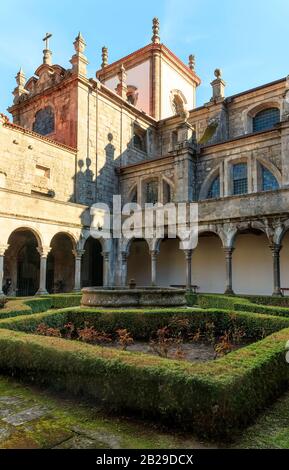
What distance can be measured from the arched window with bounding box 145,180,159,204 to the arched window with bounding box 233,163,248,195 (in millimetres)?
5054

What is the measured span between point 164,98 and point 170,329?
24936 millimetres

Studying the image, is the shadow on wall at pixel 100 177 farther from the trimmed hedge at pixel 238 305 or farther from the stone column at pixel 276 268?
the stone column at pixel 276 268

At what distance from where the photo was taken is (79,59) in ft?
70.1

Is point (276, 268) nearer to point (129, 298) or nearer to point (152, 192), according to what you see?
point (129, 298)

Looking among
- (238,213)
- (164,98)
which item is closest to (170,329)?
(238,213)

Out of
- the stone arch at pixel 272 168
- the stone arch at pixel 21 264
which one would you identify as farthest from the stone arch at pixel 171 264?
the stone arch at pixel 21 264

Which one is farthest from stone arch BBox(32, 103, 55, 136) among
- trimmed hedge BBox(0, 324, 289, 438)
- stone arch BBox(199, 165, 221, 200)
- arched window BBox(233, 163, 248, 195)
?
trimmed hedge BBox(0, 324, 289, 438)

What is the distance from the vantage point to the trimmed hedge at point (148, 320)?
724 centimetres

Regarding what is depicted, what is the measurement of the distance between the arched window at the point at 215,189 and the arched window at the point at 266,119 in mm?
5659

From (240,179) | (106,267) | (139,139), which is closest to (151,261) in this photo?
(106,267)

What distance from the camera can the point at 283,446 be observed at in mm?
3123

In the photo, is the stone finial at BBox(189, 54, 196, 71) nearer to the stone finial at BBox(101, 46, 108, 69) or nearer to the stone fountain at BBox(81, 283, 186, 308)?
the stone finial at BBox(101, 46, 108, 69)

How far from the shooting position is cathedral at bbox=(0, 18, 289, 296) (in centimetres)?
1630

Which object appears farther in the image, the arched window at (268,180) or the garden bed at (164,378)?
the arched window at (268,180)
